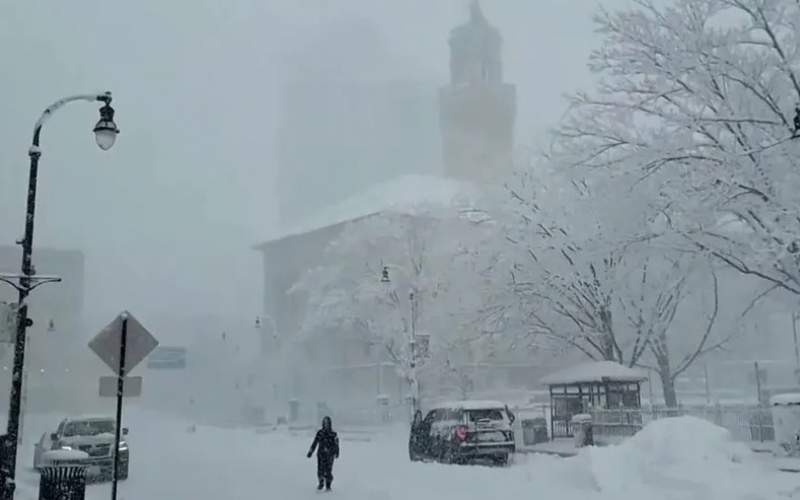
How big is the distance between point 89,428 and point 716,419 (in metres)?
17.8

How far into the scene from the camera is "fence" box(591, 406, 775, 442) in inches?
965

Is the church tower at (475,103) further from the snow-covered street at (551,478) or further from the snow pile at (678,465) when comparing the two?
the snow pile at (678,465)

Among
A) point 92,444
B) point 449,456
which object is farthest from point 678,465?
point 92,444

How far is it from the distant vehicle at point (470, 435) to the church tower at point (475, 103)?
52.7 metres

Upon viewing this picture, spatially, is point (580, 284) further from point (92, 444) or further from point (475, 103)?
point (475, 103)

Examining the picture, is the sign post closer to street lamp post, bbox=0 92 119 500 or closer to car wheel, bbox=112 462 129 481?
street lamp post, bbox=0 92 119 500

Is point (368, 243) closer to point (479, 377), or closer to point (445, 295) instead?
point (445, 295)

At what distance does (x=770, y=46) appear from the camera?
22.3m

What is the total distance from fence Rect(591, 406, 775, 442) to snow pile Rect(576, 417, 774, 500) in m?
8.24

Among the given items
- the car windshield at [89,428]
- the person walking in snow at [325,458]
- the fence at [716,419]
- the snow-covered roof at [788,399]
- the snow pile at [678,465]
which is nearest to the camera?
the snow pile at [678,465]

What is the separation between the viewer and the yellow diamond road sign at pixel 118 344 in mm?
12703

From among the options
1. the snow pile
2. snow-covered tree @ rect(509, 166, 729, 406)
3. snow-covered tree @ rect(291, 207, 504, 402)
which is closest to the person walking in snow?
the snow pile

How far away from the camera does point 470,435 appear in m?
21.9

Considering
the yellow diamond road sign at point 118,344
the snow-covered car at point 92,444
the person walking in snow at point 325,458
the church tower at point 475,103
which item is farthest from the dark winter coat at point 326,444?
the church tower at point 475,103
